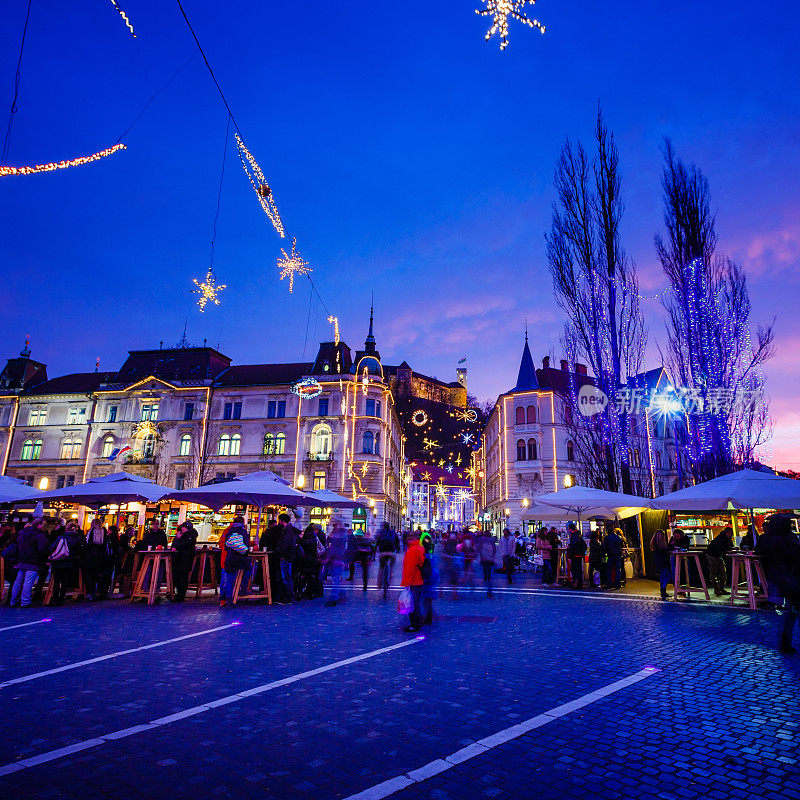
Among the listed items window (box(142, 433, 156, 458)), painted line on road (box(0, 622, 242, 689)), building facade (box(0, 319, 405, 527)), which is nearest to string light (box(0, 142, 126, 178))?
painted line on road (box(0, 622, 242, 689))

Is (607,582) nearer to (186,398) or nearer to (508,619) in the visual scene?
(508,619)

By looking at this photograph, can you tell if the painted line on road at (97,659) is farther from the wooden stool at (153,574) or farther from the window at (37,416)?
the window at (37,416)

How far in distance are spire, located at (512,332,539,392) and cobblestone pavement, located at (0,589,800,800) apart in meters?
40.7

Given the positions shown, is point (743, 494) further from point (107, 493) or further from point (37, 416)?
point (37, 416)

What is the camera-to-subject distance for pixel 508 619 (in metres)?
10.4

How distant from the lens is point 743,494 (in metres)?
12.4

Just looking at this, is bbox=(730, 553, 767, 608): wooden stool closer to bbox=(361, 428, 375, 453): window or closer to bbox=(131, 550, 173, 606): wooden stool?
bbox=(131, 550, 173, 606): wooden stool

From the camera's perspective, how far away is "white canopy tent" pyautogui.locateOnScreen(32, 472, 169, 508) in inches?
554

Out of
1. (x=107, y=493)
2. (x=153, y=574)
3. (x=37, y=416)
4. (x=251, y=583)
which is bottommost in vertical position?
(x=251, y=583)

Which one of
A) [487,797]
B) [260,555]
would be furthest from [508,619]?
[487,797]

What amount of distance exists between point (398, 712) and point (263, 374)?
48.2 meters

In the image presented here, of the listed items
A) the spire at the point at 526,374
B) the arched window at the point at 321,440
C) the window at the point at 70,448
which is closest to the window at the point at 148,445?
the window at the point at 70,448

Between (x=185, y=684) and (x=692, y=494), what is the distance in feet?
42.2

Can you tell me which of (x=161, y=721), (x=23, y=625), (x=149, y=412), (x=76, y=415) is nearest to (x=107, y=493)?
(x=23, y=625)
